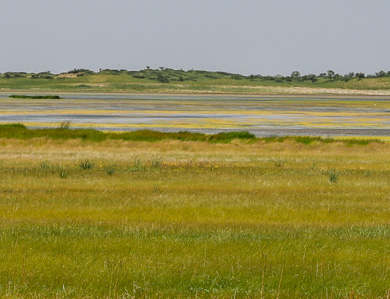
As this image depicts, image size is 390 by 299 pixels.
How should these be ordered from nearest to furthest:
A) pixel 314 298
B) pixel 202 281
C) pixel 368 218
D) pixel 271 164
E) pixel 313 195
A: pixel 314 298
pixel 202 281
pixel 368 218
pixel 313 195
pixel 271 164

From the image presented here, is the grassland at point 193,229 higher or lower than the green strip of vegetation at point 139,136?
higher

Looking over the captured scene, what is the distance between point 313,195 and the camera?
2184cm

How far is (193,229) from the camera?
15070 mm

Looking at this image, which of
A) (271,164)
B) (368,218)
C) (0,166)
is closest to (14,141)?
(0,166)

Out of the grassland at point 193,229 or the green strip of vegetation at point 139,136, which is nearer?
the grassland at point 193,229

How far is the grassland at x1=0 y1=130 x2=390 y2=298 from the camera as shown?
10.5 meters

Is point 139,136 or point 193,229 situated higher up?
point 193,229

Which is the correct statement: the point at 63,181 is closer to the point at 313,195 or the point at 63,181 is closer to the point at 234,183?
the point at 234,183

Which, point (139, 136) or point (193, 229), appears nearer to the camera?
point (193, 229)

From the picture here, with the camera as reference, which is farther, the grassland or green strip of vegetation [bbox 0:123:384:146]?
green strip of vegetation [bbox 0:123:384:146]

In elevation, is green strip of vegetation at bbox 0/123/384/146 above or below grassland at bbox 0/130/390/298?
below

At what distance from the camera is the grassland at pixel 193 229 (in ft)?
34.3

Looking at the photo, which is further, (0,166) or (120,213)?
(0,166)

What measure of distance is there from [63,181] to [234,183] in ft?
18.7
